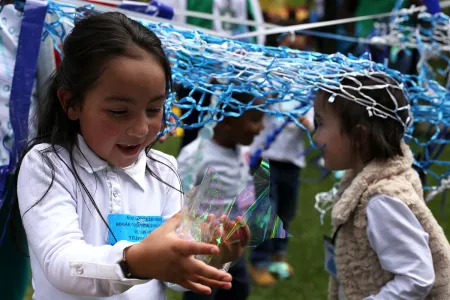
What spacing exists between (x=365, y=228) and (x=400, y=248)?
0.14m

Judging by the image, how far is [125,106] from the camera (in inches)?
60.6

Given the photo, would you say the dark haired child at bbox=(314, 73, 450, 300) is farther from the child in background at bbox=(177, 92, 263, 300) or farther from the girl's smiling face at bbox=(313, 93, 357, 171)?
the child in background at bbox=(177, 92, 263, 300)

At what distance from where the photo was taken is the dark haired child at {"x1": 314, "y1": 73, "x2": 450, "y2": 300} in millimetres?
2244

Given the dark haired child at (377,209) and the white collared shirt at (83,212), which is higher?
the white collared shirt at (83,212)

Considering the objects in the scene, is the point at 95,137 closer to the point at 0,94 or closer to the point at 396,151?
the point at 0,94

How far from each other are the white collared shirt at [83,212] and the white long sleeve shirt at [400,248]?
0.74m

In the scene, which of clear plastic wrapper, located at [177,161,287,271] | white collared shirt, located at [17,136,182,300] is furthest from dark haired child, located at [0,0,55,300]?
clear plastic wrapper, located at [177,161,287,271]

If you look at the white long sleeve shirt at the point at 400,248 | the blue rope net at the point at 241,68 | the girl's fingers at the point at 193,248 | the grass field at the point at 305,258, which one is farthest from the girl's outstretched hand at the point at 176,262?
the grass field at the point at 305,258

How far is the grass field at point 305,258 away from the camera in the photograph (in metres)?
4.03

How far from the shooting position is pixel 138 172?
5.71 feet

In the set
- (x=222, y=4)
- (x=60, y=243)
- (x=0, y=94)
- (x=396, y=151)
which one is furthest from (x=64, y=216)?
(x=222, y=4)

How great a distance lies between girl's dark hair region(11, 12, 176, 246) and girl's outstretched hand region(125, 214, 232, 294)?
1.13ft

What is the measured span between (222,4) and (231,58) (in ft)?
9.18

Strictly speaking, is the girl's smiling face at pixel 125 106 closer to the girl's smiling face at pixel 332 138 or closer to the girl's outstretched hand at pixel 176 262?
the girl's outstretched hand at pixel 176 262
